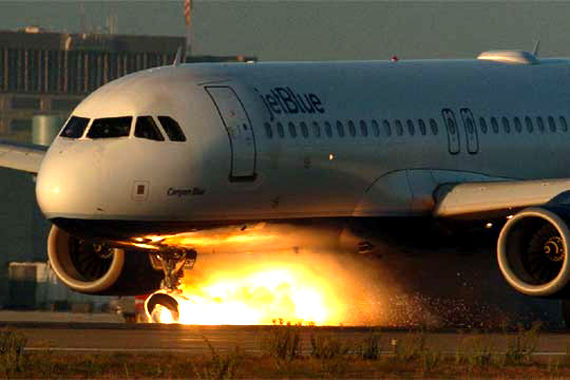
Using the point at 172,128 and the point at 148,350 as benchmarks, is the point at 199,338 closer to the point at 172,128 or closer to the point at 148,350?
the point at 148,350

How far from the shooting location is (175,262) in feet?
120

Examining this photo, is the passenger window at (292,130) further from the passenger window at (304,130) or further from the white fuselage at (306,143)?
the passenger window at (304,130)

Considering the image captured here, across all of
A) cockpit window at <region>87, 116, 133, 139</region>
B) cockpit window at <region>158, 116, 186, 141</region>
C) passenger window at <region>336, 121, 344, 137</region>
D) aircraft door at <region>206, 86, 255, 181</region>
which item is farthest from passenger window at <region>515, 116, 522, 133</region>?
cockpit window at <region>87, 116, 133, 139</region>

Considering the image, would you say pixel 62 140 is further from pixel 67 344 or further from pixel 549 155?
pixel 549 155

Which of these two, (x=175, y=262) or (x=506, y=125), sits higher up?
(x=506, y=125)

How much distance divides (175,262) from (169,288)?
570 millimetres

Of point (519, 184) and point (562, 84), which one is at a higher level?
point (562, 84)

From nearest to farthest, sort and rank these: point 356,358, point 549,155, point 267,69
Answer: point 356,358, point 267,69, point 549,155

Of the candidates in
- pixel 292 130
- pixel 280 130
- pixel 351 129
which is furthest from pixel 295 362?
pixel 351 129

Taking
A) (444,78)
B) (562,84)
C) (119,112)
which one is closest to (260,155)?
(119,112)

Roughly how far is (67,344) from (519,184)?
10.7 metres

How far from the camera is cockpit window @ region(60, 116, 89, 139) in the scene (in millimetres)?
35344

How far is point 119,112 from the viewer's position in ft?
116

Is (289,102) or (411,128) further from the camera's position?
(411,128)
